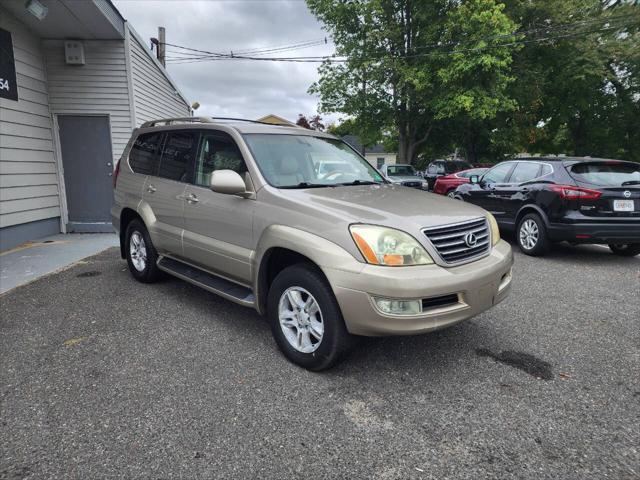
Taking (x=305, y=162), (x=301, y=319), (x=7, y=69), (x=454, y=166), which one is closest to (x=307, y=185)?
(x=305, y=162)

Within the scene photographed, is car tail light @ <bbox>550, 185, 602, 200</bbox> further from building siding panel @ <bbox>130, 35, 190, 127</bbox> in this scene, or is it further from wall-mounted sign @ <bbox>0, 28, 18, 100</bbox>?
wall-mounted sign @ <bbox>0, 28, 18, 100</bbox>

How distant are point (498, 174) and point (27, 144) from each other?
8.53 m

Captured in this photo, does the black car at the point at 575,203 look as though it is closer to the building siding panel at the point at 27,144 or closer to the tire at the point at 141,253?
the tire at the point at 141,253

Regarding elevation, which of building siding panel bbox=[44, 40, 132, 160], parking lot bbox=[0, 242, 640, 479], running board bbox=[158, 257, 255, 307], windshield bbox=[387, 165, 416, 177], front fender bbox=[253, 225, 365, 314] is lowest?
parking lot bbox=[0, 242, 640, 479]

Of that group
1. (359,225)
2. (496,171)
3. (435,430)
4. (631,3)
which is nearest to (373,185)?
(359,225)

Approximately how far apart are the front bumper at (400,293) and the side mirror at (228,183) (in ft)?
3.51

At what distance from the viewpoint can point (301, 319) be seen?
9.49 ft

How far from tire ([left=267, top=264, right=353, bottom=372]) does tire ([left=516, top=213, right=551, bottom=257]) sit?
4802 mm

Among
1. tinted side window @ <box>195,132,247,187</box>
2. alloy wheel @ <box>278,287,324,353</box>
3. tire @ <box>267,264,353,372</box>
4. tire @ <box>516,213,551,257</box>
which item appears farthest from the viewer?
tire @ <box>516,213,551,257</box>

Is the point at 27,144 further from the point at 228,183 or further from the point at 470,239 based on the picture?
the point at 470,239

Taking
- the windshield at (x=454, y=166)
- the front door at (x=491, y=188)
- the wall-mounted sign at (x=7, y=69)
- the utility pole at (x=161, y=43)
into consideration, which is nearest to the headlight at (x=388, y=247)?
the front door at (x=491, y=188)

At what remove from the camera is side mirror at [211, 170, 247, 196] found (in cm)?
312

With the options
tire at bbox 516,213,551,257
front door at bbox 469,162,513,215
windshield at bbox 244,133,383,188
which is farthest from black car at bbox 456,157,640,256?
windshield at bbox 244,133,383,188

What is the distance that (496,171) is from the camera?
768 centimetres
